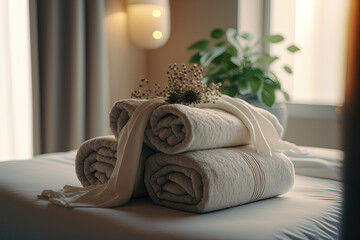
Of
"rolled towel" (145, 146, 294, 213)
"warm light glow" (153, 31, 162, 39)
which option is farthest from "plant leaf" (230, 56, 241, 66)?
"rolled towel" (145, 146, 294, 213)

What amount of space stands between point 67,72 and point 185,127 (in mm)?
2130

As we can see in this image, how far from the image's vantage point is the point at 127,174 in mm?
1113

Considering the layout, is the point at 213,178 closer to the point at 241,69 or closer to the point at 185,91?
the point at 185,91

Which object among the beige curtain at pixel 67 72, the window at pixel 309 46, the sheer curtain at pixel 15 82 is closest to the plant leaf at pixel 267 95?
the window at pixel 309 46

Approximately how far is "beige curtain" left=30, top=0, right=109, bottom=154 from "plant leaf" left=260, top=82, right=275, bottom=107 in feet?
3.81

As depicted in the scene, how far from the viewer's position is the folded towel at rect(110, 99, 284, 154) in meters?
1.06

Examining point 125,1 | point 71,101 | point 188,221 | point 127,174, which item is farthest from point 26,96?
point 188,221

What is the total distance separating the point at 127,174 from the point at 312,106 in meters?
2.21

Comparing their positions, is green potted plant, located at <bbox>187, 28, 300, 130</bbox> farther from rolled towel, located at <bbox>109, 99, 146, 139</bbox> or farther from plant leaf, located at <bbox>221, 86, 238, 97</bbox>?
rolled towel, located at <bbox>109, 99, 146, 139</bbox>

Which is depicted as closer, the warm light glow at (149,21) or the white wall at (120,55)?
the warm light glow at (149,21)

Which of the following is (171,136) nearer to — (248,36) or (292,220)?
(292,220)

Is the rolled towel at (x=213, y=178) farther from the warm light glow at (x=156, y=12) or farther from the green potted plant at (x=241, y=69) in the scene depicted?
the warm light glow at (x=156, y=12)

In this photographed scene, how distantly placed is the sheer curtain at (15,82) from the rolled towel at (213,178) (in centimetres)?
198

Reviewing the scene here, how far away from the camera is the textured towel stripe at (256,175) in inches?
44.3
